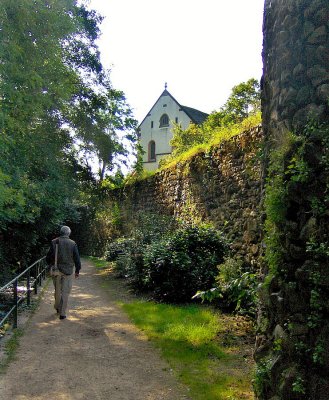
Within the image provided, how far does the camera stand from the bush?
8.58m

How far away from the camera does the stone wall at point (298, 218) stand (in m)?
2.95

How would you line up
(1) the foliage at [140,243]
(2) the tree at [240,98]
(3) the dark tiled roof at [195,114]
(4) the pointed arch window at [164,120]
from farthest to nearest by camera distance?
(4) the pointed arch window at [164,120], (3) the dark tiled roof at [195,114], (2) the tree at [240,98], (1) the foliage at [140,243]

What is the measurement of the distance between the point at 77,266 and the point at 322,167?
5.71 meters

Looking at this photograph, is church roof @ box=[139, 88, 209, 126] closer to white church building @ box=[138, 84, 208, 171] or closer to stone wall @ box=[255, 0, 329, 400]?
white church building @ box=[138, 84, 208, 171]

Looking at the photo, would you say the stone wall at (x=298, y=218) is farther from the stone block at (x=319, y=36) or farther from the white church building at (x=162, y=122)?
the white church building at (x=162, y=122)

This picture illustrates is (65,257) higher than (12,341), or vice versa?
(65,257)

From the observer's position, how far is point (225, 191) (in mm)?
9609

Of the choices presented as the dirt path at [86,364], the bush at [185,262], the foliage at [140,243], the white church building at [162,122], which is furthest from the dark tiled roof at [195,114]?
the dirt path at [86,364]

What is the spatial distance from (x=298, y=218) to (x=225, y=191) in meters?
6.38

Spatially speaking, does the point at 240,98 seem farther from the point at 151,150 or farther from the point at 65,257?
the point at 65,257

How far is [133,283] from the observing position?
10.9 metres

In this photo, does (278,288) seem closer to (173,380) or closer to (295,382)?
(295,382)

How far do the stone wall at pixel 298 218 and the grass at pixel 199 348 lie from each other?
1067 millimetres

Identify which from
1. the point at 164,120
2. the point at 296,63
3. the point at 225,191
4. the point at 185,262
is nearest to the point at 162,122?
the point at 164,120
